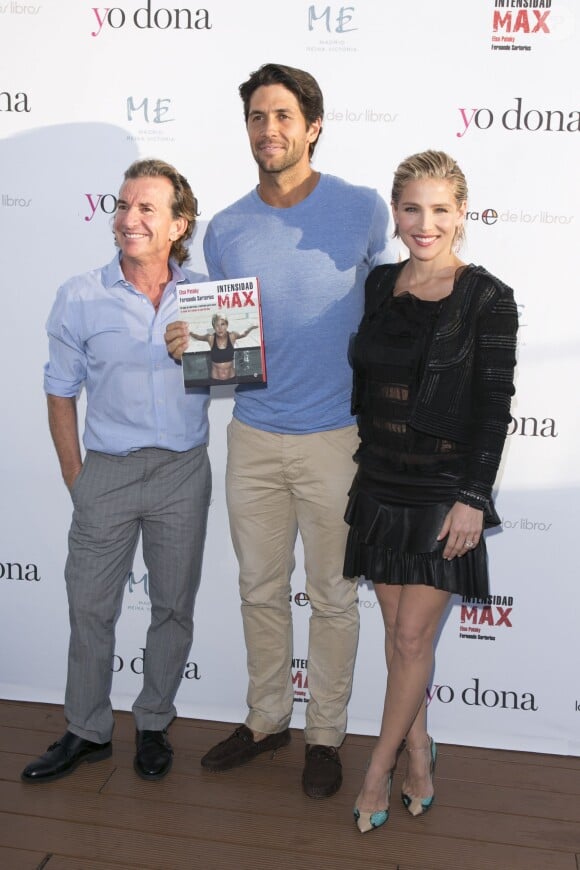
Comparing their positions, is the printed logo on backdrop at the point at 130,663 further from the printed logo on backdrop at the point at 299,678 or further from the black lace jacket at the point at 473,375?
the black lace jacket at the point at 473,375

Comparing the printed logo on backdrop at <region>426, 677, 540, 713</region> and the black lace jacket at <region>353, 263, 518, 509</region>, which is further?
the printed logo on backdrop at <region>426, 677, 540, 713</region>

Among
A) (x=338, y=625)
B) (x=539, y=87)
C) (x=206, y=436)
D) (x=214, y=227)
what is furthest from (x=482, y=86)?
(x=338, y=625)

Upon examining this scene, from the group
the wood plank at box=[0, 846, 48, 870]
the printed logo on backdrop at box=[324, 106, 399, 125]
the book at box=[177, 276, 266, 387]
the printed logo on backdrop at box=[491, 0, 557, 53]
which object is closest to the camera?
the wood plank at box=[0, 846, 48, 870]

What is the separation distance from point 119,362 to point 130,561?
2.02 ft

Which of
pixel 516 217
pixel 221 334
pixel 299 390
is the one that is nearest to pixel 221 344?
pixel 221 334

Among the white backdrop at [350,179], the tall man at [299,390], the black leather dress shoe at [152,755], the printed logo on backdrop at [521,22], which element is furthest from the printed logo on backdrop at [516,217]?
the black leather dress shoe at [152,755]

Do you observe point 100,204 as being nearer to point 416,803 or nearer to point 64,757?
point 64,757

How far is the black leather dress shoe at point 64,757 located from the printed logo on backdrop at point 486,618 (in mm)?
1207

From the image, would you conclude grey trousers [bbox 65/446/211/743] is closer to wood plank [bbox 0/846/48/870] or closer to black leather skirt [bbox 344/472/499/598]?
wood plank [bbox 0/846/48/870]

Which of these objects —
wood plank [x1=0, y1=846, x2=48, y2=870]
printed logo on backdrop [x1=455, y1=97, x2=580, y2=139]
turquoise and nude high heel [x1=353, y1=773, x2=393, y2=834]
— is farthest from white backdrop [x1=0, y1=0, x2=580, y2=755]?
wood plank [x1=0, y1=846, x2=48, y2=870]

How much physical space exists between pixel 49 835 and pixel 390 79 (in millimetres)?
2349

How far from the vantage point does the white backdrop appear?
2850 mm

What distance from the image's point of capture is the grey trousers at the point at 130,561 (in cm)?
274

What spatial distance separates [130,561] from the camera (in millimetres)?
2873
